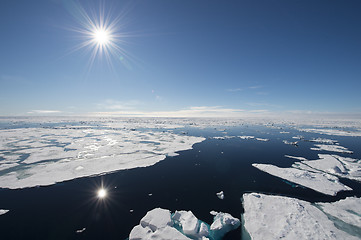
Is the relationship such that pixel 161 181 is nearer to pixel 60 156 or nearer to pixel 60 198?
pixel 60 198

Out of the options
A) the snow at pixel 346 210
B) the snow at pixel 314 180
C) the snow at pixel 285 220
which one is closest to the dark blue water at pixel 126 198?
the snow at pixel 314 180

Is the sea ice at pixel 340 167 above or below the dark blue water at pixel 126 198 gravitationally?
above

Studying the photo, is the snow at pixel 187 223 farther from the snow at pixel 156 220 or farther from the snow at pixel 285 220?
the snow at pixel 285 220

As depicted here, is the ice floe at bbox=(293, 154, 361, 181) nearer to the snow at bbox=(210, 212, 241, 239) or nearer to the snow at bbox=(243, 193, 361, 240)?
the snow at bbox=(243, 193, 361, 240)

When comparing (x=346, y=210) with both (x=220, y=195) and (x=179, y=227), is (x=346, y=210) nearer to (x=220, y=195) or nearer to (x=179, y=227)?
(x=220, y=195)

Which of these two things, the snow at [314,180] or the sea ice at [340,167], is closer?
the snow at [314,180]

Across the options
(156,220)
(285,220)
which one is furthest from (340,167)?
(156,220)

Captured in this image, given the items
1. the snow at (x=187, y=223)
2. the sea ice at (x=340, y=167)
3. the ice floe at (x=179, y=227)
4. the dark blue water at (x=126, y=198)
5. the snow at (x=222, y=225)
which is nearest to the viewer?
the ice floe at (x=179, y=227)
